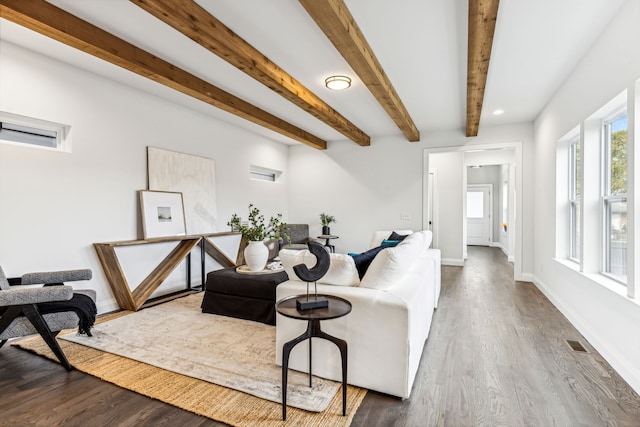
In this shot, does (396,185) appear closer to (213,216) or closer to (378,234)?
(378,234)

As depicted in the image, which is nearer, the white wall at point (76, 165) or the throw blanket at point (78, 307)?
the throw blanket at point (78, 307)

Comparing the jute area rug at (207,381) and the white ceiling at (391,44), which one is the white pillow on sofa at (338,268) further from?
the white ceiling at (391,44)

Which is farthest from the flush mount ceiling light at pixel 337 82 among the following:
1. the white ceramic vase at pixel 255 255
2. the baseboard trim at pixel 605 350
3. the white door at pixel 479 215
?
the white door at pixel 479 215

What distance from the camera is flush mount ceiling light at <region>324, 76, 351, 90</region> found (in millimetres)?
3514

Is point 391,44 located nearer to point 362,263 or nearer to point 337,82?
point 337,82

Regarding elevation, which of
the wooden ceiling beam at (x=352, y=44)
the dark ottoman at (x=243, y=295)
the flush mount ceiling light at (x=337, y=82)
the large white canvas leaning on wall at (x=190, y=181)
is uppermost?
the flush mount ceiling light at (x=337, y=82)

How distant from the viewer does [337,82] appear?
3.55 meters

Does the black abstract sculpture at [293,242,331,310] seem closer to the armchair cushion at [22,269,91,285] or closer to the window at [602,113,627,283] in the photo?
the armchair cushion at [22,269,91,285]

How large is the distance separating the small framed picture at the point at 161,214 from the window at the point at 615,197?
4752 millimetres

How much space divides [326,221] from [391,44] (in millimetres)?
4309

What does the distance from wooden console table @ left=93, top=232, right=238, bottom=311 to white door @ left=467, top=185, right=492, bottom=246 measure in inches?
338

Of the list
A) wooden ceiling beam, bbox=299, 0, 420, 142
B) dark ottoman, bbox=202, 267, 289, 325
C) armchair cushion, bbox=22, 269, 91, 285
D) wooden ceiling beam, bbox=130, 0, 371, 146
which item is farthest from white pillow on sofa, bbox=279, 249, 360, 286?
armchair cushion, bbox=22, 269, 91, 285

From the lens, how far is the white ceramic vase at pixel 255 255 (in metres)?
3.62

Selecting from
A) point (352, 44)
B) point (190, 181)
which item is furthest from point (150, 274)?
point (352, 44)
